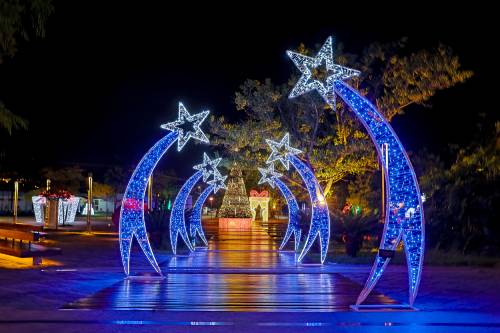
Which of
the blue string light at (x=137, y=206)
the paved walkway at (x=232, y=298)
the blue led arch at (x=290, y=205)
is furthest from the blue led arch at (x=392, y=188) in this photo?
the blue led arch at (x=290, y=205)

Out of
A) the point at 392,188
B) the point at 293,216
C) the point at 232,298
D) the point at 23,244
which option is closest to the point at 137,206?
the point at 232,298

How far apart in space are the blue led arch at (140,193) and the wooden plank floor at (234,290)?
2.63 ft

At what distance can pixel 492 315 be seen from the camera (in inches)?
400

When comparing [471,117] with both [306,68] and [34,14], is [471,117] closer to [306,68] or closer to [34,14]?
[306,68]

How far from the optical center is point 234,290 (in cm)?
1295

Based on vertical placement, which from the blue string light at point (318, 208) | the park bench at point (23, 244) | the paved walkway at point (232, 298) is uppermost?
the blue string light at point (318, 208)

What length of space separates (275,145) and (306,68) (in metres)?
9.80

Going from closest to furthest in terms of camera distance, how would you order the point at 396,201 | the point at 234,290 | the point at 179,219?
the point at 396,201 < the point at 234,290 < the point at 179,219

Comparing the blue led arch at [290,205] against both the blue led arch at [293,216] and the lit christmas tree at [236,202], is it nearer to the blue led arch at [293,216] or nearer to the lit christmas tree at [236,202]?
the blue led arch at [293,216]

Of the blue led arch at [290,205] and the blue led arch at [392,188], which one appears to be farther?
the blue led arch at [290,205]

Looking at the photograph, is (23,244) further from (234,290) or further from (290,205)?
(290,205)

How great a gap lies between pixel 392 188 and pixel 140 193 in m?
6.19

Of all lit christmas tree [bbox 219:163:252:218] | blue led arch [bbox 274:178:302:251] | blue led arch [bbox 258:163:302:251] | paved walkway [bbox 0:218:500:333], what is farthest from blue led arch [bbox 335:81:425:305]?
lit christmas tree [bbox 219:163:252:218]

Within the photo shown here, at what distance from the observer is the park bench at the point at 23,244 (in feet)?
55.2
